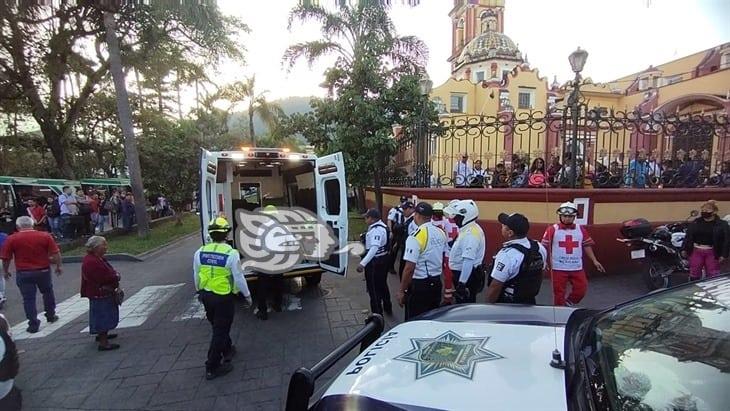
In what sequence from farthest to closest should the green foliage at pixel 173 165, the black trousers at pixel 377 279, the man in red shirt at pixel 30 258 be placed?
the green foliage at pixel 173 165 < the black trousers at pixel 377 279 < the man in red shirt at pixel 30 258

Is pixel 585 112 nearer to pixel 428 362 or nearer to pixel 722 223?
pixel 722 223

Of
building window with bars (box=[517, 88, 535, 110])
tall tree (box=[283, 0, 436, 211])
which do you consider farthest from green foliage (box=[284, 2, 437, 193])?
building window with bars (box=[517, 88, 535, 110])

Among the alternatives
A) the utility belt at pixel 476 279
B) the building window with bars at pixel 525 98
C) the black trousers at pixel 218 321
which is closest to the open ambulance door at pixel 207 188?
the black trousers at pixel 218 321

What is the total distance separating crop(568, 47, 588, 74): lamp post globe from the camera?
6.37 m

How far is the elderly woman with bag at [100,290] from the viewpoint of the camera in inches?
167

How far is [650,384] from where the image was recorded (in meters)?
1.44

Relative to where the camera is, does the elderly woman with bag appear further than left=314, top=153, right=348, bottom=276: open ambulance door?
No

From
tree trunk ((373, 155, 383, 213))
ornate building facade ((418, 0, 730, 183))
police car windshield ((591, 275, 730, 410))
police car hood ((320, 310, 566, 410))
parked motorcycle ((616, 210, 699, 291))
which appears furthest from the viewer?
tree trunk ((373, 155, 383, 213))

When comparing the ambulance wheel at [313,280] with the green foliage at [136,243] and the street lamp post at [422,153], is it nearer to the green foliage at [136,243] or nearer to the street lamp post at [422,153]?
the street lamp post at [422,153]

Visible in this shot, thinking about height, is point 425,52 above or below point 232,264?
above

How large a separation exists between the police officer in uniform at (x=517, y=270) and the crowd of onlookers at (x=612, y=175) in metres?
3.31

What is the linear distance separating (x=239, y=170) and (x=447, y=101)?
2656 centimetres

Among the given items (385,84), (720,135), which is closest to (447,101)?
(385,84)

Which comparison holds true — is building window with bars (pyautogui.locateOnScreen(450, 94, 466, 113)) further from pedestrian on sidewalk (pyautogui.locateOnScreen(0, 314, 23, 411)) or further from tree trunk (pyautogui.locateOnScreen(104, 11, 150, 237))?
pedestrian on sidewalk (pyautogui.locateOnScreen(0, 314, 23, 411))
